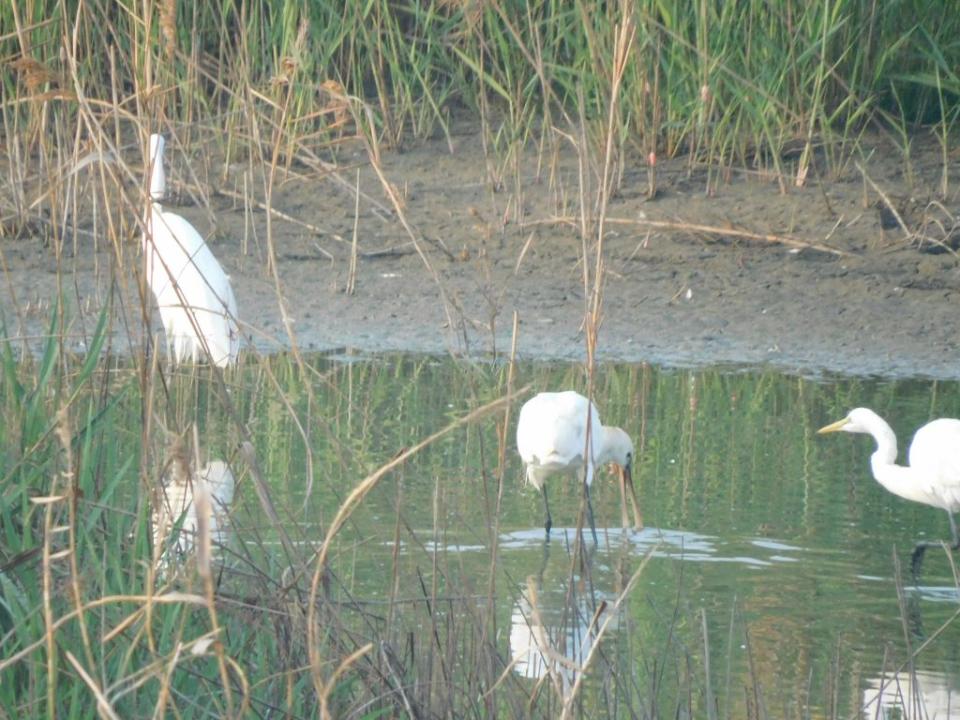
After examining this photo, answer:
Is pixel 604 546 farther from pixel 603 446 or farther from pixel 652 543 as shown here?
pixel 652 543

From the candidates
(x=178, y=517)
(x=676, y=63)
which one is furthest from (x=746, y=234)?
(x=178, y=517)

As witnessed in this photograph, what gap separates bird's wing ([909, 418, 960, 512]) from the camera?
482 centimetres

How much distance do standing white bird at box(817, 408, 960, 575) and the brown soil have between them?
1616 mm

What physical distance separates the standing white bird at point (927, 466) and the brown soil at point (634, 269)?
162cm

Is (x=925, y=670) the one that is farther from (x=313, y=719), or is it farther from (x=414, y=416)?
(x=414, y=416)

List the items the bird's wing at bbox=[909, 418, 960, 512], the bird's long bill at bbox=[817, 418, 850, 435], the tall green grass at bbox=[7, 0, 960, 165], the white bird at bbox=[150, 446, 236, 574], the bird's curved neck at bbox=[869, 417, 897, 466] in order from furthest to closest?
the tall green grass at bbox=[7, 0, 960, 165], the bird's long bill at bbox=[817, 418, 850, 435], the bird's curved neck at bbox=[869, 417, 897, 466], the bird's wing at bbox=[909, 418, 960, 512], the white bird at bbox=[150, 446, 236, 574]

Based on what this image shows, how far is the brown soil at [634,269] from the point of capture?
272 inches

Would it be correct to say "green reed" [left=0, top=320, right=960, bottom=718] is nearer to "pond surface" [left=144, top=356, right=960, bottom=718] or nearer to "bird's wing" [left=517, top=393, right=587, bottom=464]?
"pond surface" [left=144, top=356, right=960, bottom=718]

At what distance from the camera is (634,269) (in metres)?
7.76

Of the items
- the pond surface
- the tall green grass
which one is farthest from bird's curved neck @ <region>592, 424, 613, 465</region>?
the tall green grass

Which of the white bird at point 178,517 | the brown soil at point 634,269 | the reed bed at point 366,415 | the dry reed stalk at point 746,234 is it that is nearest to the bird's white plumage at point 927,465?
the reed bed at point 366,415

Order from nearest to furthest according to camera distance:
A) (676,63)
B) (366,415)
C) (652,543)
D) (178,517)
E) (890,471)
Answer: (178,517), (652,543), (890,471), (366,415), (676,63)

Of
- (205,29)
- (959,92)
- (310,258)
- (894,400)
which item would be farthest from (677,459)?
(205,29)

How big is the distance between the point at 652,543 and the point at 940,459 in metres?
0.96
